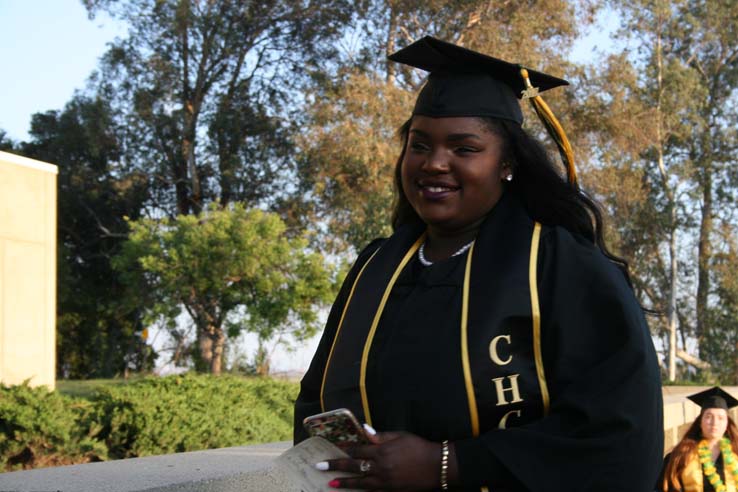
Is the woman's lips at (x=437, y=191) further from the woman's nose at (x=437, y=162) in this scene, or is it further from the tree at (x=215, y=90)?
the tree at (x=215, y=90)

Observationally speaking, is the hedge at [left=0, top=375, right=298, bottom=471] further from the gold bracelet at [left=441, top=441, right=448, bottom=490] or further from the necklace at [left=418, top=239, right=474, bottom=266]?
the gold bracelet at [left=441, top=441, right=448, bottom=490]

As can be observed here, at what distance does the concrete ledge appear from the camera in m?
3.15

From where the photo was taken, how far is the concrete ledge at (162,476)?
3.15 m

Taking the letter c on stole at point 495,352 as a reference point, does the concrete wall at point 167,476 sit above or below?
below

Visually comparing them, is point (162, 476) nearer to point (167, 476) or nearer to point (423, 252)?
point (167, 476)

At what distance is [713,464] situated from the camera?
6.61 meters

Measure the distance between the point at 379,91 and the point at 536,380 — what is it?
18.1 m

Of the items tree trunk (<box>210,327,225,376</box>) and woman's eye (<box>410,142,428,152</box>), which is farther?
tree trunk (<box>210,327,225,376</box>)

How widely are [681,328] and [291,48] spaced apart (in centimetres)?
1596

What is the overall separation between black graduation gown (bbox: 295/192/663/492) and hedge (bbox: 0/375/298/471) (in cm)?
485

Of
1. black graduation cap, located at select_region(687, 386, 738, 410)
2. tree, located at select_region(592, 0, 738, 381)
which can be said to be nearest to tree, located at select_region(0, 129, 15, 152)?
tree, located at select_region(592, 0, 738, 381)

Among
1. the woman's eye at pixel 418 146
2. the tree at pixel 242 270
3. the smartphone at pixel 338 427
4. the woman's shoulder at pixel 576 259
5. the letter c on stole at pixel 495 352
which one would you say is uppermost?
the tree at pixel 242 270

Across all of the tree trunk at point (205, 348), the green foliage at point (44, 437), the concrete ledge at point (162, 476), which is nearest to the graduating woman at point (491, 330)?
the concrete ledge at point (162, 476)

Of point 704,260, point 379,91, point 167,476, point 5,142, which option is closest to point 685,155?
point 704,260
